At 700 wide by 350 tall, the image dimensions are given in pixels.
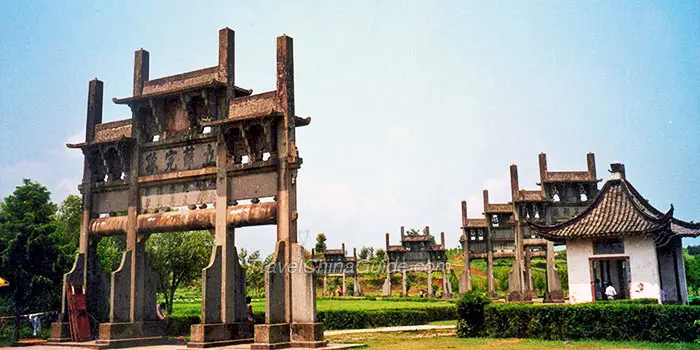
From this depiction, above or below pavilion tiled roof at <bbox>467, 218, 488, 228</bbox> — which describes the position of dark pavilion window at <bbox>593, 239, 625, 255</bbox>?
below

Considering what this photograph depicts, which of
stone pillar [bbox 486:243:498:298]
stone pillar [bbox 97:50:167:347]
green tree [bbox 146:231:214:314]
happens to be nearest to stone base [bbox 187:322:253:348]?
stone pillar [bbox 97:50:167:347]

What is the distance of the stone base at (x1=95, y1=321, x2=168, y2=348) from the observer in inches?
689

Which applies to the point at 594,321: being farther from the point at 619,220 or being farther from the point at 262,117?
the point at 262,117

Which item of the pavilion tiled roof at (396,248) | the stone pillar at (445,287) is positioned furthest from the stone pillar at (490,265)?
the pavilion tiled roof at (396,248)

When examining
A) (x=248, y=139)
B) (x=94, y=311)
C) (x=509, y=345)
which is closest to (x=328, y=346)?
(x=509, y=345)

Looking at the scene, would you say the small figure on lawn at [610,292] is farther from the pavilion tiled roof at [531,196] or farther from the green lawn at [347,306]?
the pavilion tiled roof at [531,196]

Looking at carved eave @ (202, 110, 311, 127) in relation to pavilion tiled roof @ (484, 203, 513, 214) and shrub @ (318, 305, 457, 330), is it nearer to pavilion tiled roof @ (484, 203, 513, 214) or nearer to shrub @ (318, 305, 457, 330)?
shrub @ (318, 305, 457, 330)

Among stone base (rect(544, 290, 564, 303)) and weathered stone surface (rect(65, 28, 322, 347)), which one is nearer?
weathered stone surface (rect(65, 28, 322, 347))

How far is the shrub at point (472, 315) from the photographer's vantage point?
19.3 m

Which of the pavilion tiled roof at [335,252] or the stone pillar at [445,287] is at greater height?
the pavilion tiled roof at [335,252]

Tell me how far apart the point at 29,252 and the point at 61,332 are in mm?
4286

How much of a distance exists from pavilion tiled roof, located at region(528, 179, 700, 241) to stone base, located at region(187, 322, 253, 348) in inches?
447

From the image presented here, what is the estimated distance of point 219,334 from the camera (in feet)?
52.7

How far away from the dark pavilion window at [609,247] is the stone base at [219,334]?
39.5 feet
